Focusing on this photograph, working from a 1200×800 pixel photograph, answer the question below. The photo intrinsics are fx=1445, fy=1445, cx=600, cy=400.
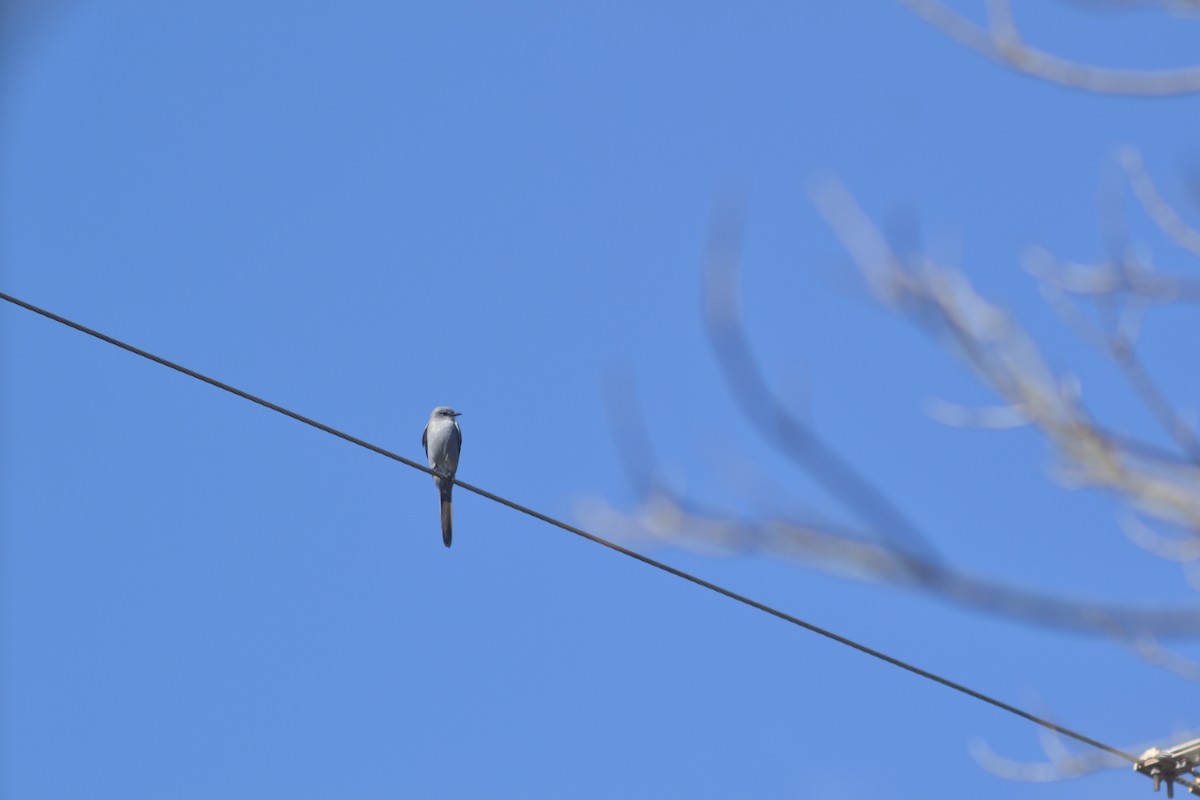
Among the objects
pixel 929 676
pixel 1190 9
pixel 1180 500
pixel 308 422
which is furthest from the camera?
pixel 308 422

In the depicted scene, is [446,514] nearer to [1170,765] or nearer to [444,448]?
[444,448]

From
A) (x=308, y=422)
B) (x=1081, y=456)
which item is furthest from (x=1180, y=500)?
(x=308, y=422)

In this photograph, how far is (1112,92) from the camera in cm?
281

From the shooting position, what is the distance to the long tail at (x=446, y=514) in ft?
38.9

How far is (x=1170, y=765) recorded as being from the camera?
22.3ft

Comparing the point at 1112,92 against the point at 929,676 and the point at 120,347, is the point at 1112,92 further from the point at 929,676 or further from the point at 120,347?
the point at 120,347

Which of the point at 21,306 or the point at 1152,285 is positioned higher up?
the point at 21,306

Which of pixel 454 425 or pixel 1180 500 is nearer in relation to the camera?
pixel 1180 500

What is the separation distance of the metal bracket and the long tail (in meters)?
6.32

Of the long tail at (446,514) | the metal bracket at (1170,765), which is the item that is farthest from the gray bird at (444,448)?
the metal bracket at (1170,765)

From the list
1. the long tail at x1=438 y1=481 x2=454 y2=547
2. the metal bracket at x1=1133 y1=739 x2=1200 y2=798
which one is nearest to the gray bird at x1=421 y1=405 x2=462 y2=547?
the long tail at x1=438 y1=481 x2=454 y2=547

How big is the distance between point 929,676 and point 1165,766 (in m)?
1.58

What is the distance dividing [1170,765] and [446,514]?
6504mm

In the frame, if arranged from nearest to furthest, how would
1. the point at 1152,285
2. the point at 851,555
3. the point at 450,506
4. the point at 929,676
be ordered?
the point at 851,555
the point at 1152,285
the point at 929,676
the point at 450,506
